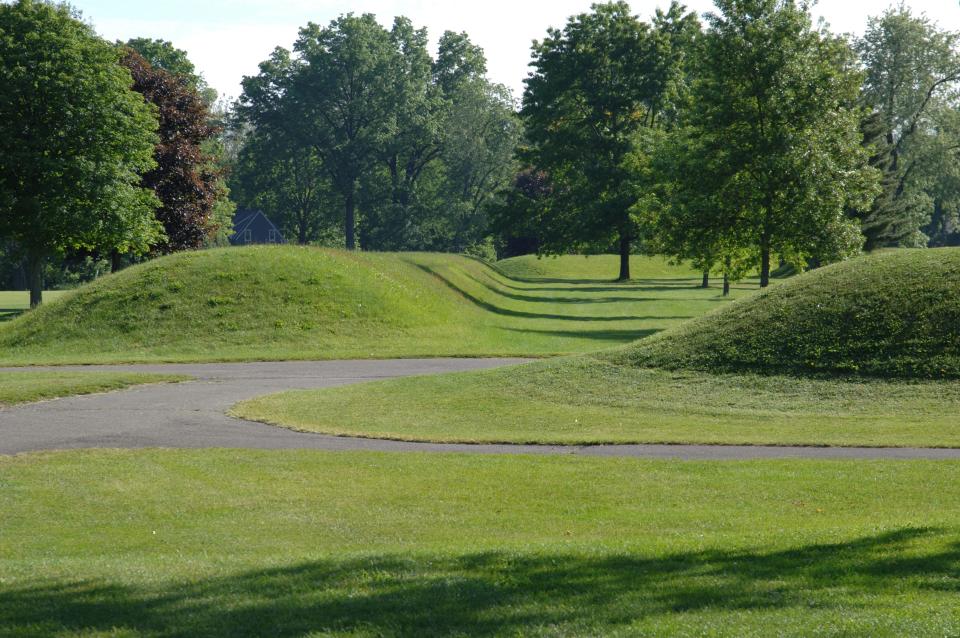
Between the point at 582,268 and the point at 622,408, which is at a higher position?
the point at 582,268

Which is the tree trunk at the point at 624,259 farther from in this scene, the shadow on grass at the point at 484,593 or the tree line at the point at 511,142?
the shadow on grass at the point at 484,593

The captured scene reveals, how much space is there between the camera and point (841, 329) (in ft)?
84.2

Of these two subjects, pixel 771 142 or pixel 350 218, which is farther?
pixel 350 218

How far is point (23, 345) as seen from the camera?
3612 cm

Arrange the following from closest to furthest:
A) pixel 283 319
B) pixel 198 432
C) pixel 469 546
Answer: pixel 469 546 → pixel 198 432 → pixel 283 319

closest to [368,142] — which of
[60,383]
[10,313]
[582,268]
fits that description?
[582,268]

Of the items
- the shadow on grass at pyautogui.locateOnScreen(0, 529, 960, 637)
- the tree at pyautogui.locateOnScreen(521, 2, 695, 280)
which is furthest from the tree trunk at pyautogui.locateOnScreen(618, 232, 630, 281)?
the shadow on grass at pyautogui.locateOnScreen(0, 529, 960, 637)

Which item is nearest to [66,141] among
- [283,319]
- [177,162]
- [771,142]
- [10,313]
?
[177,162]

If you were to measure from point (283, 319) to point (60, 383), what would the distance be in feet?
48.2

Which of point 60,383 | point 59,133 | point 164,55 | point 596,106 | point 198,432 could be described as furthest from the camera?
point 164,55

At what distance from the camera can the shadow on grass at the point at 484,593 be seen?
6.72 meters

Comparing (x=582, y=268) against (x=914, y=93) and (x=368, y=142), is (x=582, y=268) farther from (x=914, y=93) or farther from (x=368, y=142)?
(x=914, y=93)

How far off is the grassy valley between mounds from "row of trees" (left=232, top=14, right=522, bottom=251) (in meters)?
76.2

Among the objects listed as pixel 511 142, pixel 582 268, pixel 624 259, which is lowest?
pixel 582 268
